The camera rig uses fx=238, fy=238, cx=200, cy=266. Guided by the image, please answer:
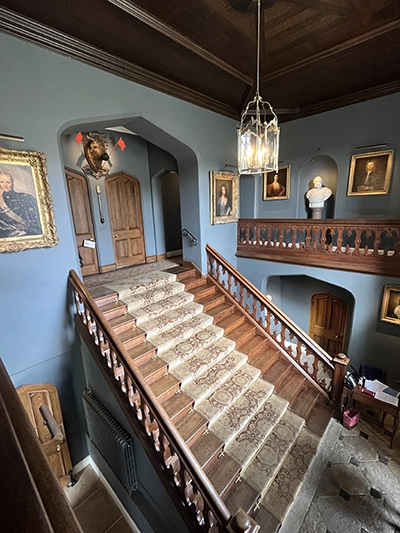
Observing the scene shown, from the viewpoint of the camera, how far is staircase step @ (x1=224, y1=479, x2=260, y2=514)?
7.18ft

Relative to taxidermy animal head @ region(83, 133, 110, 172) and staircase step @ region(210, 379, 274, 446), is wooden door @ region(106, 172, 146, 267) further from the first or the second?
staircase step @ region(210, 379, 274, 446)

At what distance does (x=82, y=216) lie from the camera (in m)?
4.85

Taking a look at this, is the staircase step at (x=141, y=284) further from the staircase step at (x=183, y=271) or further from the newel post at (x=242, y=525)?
the newel post at (x=242, y=525)

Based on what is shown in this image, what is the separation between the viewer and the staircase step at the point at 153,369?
2.79 metres

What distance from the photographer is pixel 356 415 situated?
10.7ft

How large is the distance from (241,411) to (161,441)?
1.20 metres

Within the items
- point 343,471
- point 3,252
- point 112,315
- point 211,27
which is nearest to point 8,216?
point 3,252

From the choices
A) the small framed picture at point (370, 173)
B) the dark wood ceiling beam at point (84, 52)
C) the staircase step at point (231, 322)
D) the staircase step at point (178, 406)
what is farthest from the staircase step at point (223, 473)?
the small framed picture at point (370, 173)

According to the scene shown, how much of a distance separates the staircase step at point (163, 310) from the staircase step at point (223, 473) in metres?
1.64

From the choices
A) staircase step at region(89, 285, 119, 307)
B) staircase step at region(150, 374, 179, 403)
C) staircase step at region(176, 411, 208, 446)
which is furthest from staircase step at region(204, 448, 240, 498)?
staircase step at region(89, 285, 119, 307)

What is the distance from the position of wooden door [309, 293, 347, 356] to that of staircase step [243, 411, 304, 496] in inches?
136

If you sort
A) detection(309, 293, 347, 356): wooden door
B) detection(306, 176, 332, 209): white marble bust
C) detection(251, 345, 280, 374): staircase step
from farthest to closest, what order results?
detection(309, 293, 347, 356): wooden door → detection(306, 176, 332, 209): white marble bust → detection(251, 345, 280, 374): staircase step

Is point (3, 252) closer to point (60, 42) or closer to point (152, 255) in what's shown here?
point (60, 42)

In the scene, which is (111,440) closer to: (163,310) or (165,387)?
(165,387)
